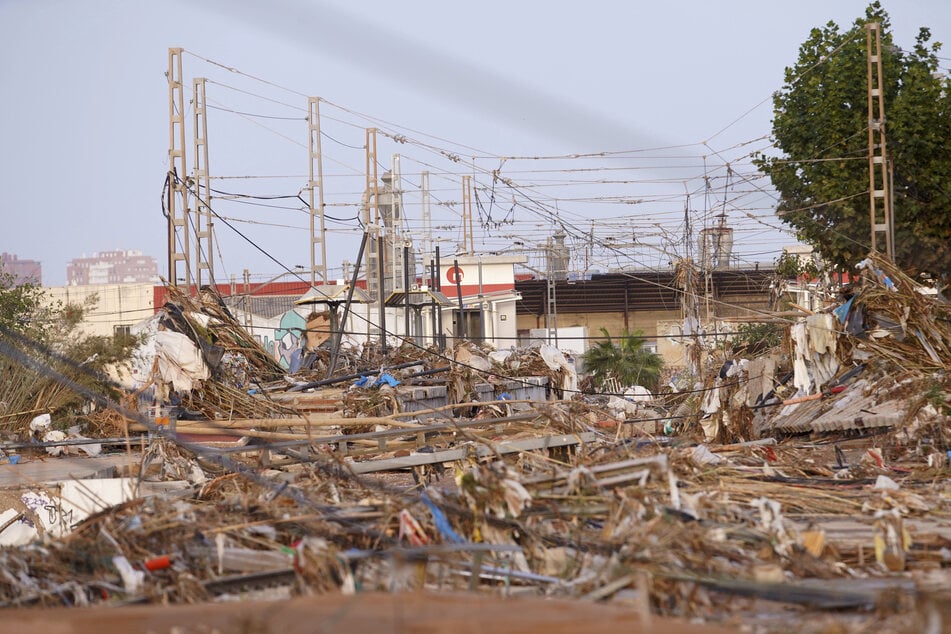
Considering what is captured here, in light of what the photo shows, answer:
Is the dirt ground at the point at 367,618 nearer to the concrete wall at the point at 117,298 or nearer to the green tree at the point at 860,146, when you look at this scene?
the green tree at the point at 860,146

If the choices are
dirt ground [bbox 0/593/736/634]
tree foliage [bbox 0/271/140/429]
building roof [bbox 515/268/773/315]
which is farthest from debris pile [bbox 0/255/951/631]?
building roof [bbox 515/268/773/315]

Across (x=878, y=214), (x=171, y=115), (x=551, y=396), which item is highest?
(x=171, y=115)

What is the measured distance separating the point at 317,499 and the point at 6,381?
12.0 meters

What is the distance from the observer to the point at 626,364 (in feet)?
118

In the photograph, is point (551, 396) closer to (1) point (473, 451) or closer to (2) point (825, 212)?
(2) point (825, 212)

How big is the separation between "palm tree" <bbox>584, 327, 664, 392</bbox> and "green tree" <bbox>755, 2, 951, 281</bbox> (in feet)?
36.0

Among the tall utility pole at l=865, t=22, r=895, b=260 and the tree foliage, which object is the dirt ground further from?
the tall utility pole at l=865, t=22, r=895, b=260

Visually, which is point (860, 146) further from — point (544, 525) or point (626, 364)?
point (544, 525)

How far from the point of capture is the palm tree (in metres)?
35.9

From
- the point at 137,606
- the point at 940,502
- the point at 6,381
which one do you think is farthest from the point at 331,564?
the point at 6,381

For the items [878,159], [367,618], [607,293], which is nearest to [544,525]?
[367,618]

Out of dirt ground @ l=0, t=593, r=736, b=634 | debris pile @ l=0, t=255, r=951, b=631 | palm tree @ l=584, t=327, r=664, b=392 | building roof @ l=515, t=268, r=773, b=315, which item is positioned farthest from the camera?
building roof @ l=515, t=268, r=773, b=315

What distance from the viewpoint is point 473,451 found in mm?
9859

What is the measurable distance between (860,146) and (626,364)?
13.6 m
